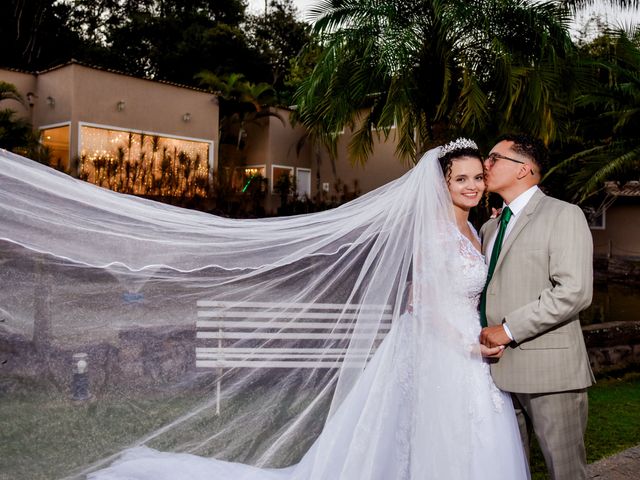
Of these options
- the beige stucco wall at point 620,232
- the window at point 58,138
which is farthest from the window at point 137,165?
the beige stucco wall at point 620,232

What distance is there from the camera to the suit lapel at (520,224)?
9.85 feet

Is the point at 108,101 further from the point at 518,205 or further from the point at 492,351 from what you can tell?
the point at 492,351

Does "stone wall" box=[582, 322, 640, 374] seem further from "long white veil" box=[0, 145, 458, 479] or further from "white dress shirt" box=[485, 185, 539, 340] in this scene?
"long white veil" box=[0, 145, 458, 479]

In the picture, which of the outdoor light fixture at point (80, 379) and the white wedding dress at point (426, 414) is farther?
the outdoor light fixture at point (80, 379)

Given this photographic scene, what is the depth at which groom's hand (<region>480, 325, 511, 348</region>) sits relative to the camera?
2887 mm

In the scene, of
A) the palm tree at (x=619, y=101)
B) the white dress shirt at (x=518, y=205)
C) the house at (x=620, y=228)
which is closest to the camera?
the white dress shirt at (x=518, y=205)

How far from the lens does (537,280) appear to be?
9.62 feet

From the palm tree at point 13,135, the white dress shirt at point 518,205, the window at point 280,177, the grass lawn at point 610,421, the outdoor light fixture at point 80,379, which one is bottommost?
the grass lawn at point 610,421

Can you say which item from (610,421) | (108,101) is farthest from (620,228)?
(610,421)

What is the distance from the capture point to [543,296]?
2797mm

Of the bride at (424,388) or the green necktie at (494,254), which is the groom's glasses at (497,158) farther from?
the green necktie at (494,254)

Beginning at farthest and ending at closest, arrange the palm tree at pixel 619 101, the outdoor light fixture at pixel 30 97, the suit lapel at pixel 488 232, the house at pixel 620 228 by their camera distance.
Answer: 1. the house at pixel 620 228
2. the outdoor light fixture at pixel 30 97
3. the palm tree at pixel 619 101
4. the suit lapel at pixel 488 232

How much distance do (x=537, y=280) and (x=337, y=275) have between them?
44.5 inches

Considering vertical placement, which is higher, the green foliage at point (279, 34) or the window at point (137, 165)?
the green foliage at point (279, 34)
